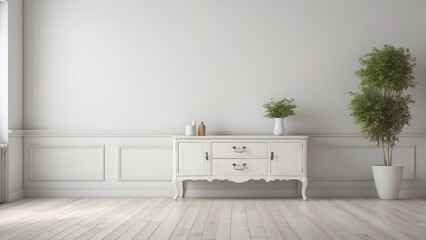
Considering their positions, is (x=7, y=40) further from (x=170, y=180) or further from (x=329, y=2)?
(x=329, y=2)

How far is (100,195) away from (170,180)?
83cm

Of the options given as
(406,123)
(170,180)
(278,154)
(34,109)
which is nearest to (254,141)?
(278,154)

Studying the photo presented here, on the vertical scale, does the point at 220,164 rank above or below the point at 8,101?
below

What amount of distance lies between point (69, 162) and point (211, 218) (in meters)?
2.38

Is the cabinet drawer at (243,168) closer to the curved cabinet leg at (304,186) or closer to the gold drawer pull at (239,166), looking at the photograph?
the gold drawer pull at (239,166)

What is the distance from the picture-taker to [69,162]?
636 cm

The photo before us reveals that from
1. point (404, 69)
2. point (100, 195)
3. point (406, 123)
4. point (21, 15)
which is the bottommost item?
point (100, 195)

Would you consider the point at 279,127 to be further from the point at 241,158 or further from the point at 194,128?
the point at 194,128

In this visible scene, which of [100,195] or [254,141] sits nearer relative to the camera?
[254,141]

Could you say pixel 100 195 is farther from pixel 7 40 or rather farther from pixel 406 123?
pixel 406 123

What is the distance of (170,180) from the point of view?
6.30m

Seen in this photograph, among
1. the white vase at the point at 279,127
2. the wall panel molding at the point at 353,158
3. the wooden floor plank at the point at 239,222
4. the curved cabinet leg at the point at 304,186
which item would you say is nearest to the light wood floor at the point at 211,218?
the wooden floor plank at the point at 239,222

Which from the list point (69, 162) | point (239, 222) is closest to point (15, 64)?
point (69, 162)

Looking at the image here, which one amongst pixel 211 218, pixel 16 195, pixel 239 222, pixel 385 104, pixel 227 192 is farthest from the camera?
pixel 227 192
